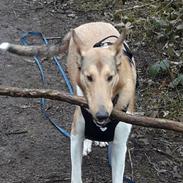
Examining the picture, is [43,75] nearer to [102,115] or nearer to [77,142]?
[77,142]

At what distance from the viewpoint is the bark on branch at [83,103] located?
11.0ft

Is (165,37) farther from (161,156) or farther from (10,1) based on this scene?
(10,1)

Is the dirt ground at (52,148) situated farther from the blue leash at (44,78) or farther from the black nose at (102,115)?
the black nose at (102,115)

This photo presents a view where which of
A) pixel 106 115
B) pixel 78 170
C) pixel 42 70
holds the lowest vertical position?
pixel 42 70

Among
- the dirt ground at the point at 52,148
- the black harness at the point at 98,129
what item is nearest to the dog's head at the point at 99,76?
the black harness at the point at 98,129

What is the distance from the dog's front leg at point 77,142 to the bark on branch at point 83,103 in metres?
0.66

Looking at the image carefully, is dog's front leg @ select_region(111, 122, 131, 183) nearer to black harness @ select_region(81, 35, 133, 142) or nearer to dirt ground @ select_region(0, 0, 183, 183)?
black harness @ select_region(81, 35, 133, 142)

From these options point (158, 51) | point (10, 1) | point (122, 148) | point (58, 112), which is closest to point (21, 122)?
point (58, 112)

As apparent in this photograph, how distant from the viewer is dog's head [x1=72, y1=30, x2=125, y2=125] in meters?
3.47

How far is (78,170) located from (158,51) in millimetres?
3105

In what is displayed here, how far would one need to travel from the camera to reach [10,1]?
32.4ft

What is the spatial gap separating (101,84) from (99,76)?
0.22 feet

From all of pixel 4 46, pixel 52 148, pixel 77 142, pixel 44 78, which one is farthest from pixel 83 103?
pixel 44 78

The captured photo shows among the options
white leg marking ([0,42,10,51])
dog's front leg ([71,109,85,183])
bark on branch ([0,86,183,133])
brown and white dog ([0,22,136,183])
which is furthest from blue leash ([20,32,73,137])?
bark on branch ([0,86,183,133])
